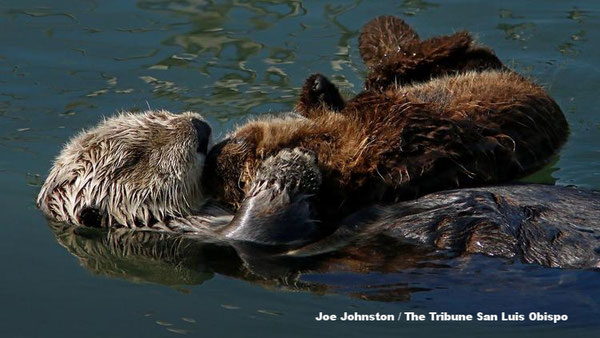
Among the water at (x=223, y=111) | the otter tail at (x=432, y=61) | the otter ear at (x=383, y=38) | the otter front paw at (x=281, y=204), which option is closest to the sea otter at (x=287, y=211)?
the otter front paw at (x=281, y=204)

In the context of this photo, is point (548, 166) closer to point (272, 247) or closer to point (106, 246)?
point (272, 247)

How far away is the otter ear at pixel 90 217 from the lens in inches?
210

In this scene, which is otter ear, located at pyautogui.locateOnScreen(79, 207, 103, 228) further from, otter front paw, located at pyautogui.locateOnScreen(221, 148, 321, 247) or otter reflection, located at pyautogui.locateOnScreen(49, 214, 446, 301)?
otter front paw, located at pyautogui.locateOnScreen(221, 148, 321, 247)

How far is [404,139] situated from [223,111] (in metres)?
2.24

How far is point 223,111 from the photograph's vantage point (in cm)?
698

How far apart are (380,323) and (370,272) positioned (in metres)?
0.41

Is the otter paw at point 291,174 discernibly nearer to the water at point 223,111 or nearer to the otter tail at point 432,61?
the water at point 223,111

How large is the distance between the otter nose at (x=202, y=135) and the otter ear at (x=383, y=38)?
4.94 feet

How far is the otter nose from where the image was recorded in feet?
17.5

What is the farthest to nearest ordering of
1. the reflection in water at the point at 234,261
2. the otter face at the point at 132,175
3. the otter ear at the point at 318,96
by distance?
1. the otter ear at the point at 318,96
2. the otter face at the point at 132,175
3. the reflection in water at the point at 234,261

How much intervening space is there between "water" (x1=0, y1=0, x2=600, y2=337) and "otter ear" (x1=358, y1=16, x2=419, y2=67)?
501mm

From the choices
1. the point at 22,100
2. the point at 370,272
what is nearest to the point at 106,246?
the point at 370,272

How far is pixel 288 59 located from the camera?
7.64m

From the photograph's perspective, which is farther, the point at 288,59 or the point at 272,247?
the point at 288,59
